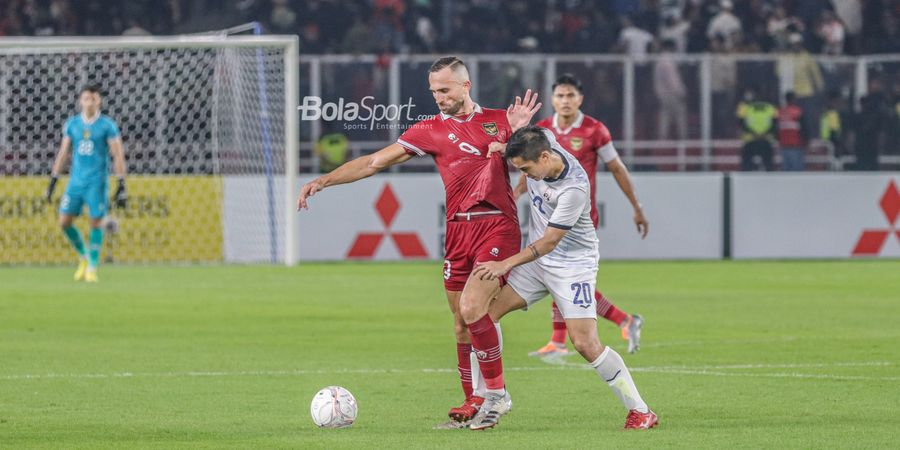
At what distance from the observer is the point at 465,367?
886cm

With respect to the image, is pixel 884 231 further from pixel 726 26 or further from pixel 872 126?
pixel 726 26

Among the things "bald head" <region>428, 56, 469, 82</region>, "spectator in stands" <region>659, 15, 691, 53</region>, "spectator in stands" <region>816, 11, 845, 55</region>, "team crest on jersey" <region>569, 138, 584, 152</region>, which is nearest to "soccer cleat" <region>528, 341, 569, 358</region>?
"team crest on jersey" <region>569, 138, 584, 152</region>

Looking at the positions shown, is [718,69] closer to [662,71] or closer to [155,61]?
[662,71]

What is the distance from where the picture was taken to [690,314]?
15484 millimetres

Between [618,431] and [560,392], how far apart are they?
177 centimetres

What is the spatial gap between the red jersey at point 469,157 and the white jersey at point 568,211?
0.19 meters

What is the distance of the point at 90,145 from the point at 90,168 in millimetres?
277

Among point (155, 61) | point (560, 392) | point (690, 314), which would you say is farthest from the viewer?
point (155, 61)

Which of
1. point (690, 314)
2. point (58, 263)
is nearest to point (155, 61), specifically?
point (58, 263)

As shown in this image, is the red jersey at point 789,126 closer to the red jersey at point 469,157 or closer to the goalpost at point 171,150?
the goalpost at point 171,150

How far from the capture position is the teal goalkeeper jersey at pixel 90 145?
62.1ft

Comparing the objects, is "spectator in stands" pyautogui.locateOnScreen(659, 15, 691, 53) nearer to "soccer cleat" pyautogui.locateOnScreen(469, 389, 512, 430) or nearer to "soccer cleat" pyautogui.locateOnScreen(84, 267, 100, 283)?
"soccer cleat" pyautogui.locateOnScreen(84, 267, 100, 283)

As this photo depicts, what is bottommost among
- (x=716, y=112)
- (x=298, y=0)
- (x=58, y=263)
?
(x=58, y=263)

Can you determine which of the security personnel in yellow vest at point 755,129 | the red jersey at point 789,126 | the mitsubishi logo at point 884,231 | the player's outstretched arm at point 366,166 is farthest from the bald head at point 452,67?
the mitsubishi logo at point 884,231
